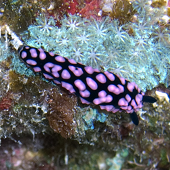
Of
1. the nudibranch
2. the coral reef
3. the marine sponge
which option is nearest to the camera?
the nudibranch

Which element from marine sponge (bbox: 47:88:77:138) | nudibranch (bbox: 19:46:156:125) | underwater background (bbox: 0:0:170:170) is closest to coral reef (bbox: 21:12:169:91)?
underwater background (bbox: 0:0:170:170)

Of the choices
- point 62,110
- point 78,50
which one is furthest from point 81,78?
point 62,110

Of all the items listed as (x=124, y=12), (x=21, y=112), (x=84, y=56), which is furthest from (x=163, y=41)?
(x=21, y=112)

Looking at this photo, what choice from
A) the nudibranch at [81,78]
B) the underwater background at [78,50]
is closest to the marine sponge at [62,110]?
the underwater background at [78,50]

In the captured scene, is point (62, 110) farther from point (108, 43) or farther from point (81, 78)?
point (108, 43)

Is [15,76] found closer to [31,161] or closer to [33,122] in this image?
[33,122]

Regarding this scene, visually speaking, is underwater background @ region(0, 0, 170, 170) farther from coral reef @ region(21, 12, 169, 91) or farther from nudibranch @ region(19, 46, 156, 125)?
nudibranch @ region(19, 46, 156, 125)
